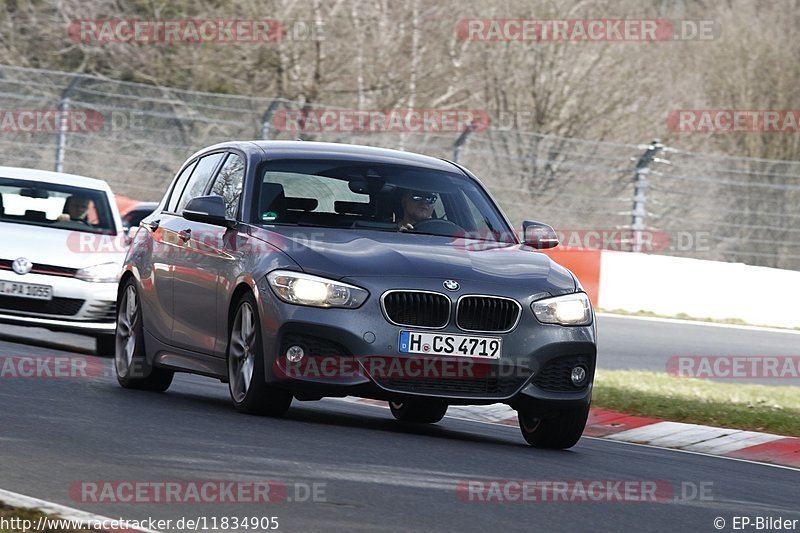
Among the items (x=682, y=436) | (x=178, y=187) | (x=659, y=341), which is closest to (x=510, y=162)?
(x=659, y=341)

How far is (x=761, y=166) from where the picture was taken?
79.0 ft

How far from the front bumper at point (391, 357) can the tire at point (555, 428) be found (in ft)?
0.80

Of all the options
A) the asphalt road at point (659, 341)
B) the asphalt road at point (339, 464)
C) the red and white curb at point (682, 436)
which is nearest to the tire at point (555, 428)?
the asphalt road at point (339, 464)

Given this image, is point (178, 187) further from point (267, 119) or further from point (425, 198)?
point (267, 119)

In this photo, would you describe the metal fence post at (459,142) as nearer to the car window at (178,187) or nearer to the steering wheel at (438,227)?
the car window at (178,187)

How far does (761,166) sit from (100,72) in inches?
609

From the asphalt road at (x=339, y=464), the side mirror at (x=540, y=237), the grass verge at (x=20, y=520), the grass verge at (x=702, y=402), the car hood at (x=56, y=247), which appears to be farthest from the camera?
the car hood at (x=56, y=247)

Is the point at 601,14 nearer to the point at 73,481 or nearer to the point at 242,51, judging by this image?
the point at 242,51

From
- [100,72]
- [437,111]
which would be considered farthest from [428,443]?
[100,72]

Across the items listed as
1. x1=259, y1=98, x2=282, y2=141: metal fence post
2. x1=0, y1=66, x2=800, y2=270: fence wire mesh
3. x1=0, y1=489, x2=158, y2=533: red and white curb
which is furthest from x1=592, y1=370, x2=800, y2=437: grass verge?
x1=259, y1=98, x2=282, y2=141: metal fence post

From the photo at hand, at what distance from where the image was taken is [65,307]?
14.5 m

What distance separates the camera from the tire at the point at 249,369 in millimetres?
9234

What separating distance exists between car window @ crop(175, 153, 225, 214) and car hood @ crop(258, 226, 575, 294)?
4.99 feet

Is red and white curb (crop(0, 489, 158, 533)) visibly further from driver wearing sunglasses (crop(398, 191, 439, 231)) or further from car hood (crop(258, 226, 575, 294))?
driver wearing sunglasses (crop(398, 191, 439, 231))
